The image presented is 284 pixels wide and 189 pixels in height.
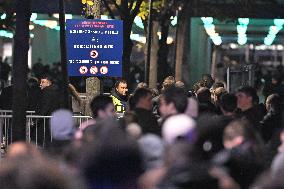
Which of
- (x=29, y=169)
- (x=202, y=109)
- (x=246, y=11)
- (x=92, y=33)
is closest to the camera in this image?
(x=29, y=169)

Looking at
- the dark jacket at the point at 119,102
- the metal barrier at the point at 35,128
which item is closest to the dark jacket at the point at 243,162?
the metal barrier at the point at 35,128

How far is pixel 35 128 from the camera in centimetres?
1777

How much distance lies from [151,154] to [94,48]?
33.8ft

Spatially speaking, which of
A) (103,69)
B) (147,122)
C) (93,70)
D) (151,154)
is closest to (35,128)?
(93,70)

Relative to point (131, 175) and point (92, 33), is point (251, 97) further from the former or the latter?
point (92, 33)

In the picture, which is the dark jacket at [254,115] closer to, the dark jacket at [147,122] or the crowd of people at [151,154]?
the crowd of people at [151,154]

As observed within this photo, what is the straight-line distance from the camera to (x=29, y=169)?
6602mm

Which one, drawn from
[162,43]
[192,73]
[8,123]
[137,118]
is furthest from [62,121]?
[192,73]

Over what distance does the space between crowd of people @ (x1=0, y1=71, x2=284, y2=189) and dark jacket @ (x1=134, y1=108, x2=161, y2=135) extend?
0.01 meters

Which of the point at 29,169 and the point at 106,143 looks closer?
the point at 29,169


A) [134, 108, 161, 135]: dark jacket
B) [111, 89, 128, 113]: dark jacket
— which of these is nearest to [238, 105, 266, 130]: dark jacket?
[134, 108, 161, 135]: dark jacket

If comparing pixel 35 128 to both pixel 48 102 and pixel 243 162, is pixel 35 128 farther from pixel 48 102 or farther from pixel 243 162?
pixel 243 162

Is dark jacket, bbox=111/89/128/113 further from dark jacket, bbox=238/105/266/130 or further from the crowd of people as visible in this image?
the crowd of people

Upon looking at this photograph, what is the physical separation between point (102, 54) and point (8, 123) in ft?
10.0
